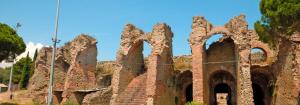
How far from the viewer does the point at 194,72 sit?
70.5ft

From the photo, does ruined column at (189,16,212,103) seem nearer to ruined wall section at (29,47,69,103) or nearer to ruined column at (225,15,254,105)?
ruined column at (225,15,254,105)

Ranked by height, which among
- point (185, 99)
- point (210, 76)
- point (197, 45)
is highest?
point (197, 45)

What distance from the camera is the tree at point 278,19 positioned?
16.5 metres

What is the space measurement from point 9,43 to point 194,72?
1543cm

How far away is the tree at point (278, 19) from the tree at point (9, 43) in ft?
63.0

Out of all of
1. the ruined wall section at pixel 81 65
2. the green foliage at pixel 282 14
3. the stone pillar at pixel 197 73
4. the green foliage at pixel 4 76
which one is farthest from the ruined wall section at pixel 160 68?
the green foliage at pixel 4 76

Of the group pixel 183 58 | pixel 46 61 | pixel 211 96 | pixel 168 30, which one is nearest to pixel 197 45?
pixel 168 30

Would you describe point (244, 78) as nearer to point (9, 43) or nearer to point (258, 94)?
point (258, 94)

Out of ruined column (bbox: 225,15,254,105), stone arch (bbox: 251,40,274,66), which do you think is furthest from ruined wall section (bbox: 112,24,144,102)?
stone arch (bbox: 251,40,274,66)

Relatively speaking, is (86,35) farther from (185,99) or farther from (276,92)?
(276,92)

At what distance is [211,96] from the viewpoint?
25328 millimetres

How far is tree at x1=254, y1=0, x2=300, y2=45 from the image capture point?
16.5 meters

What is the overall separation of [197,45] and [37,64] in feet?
58.6

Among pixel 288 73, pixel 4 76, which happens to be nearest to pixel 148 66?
pixel 288 73
